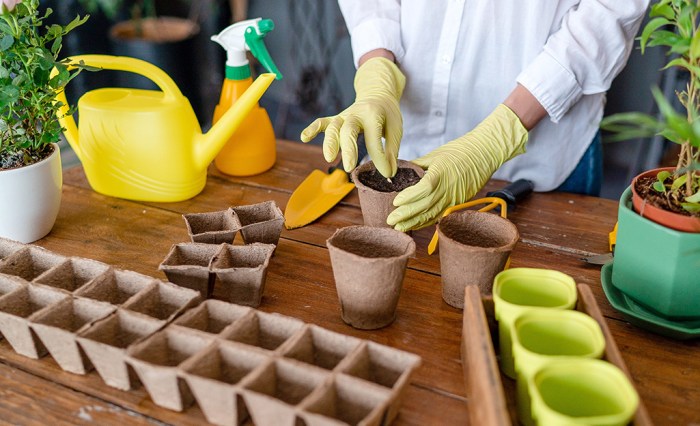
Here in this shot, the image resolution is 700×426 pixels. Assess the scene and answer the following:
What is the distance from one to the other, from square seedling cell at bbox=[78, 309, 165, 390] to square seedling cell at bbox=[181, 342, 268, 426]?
0.09m

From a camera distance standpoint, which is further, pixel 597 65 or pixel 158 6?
pixel 158 6

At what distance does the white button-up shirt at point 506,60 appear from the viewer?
1323 mm

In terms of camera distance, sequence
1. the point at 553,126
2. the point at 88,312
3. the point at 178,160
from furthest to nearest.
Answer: the point at 553,126, the point at 178,160, the point at 88,312

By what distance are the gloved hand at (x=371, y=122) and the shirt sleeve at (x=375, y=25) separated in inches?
2.9

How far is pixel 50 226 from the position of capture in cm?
117

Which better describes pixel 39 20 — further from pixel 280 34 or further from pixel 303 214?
pixel 280 34

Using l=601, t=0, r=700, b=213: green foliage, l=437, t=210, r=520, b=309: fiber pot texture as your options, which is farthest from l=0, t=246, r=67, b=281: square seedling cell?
l=601, t=0, r=700, b=213: green foliage

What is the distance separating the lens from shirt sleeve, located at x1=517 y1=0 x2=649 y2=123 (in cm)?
131

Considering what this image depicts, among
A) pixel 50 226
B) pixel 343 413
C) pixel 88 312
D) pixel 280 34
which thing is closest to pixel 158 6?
pixel 280 34

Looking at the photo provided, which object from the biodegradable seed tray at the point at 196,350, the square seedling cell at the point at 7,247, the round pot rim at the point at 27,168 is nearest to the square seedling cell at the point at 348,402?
the biodegradable seed tray at the point at 196,350

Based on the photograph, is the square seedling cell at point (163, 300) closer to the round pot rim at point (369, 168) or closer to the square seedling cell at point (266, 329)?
the square seedling cell at point (266, 329)

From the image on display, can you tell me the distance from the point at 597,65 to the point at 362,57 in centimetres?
53

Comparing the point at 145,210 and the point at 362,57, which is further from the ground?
the point at 362,57

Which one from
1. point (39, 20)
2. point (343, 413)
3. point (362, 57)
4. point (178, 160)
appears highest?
point (39, 20)
